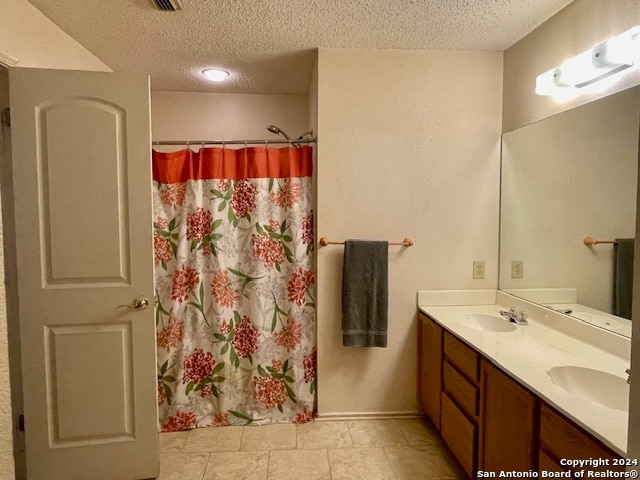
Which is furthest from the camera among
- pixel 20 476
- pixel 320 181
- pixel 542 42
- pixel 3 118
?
pixel 320 181

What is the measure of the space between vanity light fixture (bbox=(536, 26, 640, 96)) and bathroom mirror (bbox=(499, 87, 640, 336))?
11cm

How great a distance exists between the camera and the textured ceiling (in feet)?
Result: 5.45

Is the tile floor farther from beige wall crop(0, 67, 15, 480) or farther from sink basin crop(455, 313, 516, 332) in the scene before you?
beige wall crop(0, 67, 15, 480)

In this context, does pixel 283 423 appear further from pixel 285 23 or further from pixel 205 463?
pixel 285 23

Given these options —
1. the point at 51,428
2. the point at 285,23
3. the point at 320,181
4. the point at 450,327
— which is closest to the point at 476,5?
the point at 285,23

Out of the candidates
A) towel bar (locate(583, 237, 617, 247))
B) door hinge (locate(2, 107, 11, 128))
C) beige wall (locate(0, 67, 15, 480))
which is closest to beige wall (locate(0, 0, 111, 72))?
door hinge (locate(2, 107, 11, 128))

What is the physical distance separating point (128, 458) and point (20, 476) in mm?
525

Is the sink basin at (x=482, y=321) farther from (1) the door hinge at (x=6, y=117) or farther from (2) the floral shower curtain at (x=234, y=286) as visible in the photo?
(1) the door hinge at (x=6, y=117)

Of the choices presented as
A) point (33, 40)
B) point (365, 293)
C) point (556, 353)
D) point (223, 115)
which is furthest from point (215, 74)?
point (556, 353)

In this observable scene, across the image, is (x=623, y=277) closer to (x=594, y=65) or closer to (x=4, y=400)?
(x=594, y=65)

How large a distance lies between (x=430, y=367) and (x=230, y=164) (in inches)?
68.5

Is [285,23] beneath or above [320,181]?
above

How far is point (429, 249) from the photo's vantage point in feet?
7.21

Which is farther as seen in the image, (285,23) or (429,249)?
(429,249)
